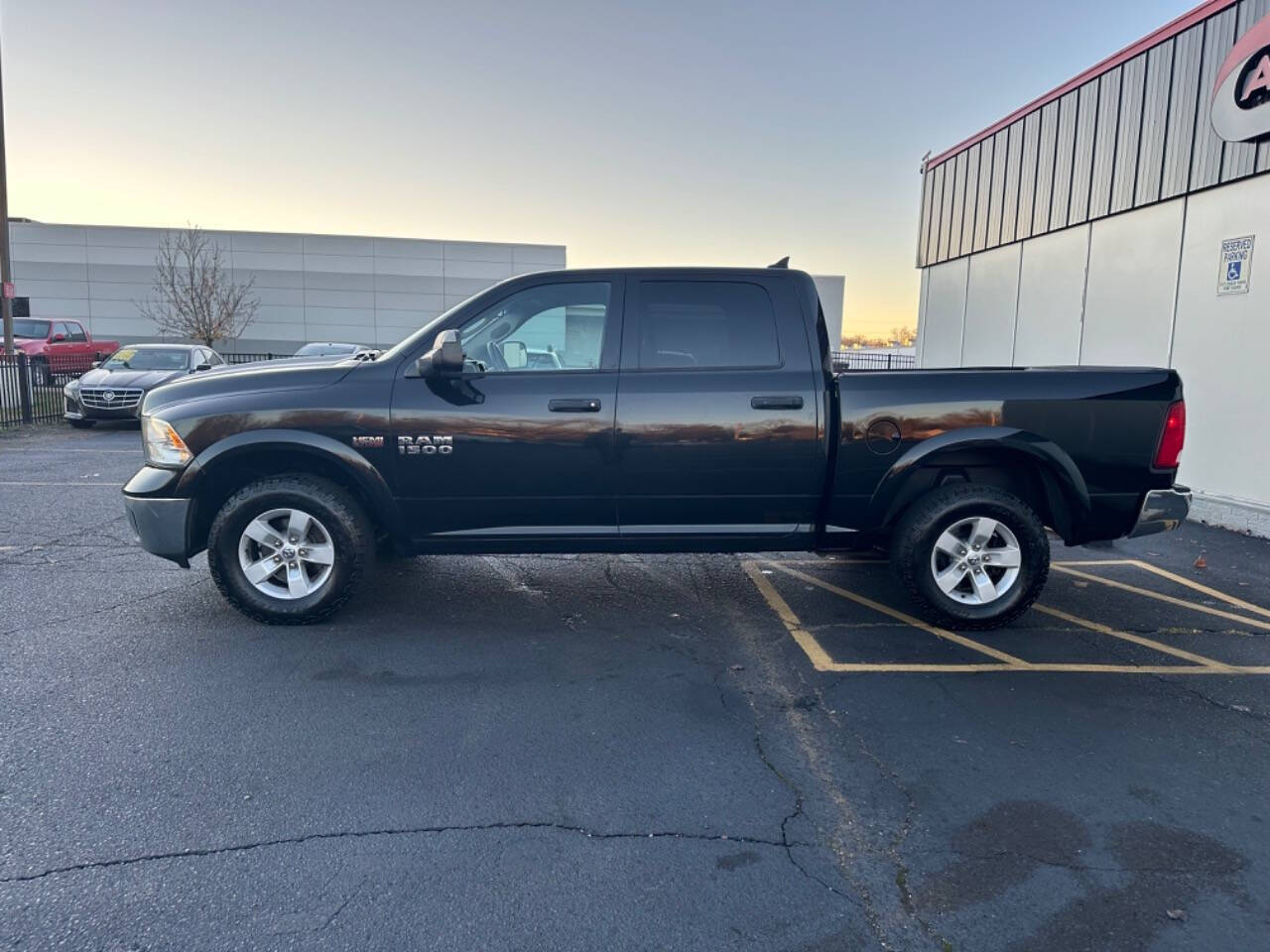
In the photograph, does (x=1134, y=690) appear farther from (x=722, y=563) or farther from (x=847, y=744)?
(x=722, y=563)

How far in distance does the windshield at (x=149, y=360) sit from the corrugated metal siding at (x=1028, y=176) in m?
15.0

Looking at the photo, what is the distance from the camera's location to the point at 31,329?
22.7 meters

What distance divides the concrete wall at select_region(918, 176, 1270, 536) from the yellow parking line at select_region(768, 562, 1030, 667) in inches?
195

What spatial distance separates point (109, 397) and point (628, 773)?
Result: 48.5ft

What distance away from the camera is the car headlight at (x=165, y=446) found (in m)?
4.80

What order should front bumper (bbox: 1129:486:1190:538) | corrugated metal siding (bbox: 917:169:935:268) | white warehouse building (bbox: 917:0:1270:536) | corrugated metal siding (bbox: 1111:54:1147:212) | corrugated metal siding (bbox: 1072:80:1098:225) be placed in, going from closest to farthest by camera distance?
front bumper (bbox: 1129:486:1190:538), white warehouse building (bbox: 917:0:1270:536), corrugated metal siding (bbox: 1111:54:1147:212), corrugated metal siding (bbox: 1072:80:1098:225), corrugated metal siding (bbox: 917:169:935:268)

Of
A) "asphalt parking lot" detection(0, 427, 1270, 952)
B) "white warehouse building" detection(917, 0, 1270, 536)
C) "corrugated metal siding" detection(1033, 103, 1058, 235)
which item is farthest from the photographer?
"corrugated metal siding" detection(1033, 103, 1058, 235)

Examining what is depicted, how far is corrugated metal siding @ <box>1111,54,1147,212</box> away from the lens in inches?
388

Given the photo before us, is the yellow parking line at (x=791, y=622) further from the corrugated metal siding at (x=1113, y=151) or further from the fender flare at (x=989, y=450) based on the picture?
the corrugated metal siding at (x=1113, y=151)

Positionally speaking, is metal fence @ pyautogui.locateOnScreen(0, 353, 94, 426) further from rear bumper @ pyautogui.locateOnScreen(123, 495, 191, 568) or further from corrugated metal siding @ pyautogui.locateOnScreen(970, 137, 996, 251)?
corrugated metal siding @ pyautogui.locateOnScreen(970, 137, 996, 251)

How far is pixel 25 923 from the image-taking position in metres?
2.41

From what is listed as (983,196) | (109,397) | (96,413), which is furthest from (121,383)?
(983,196)

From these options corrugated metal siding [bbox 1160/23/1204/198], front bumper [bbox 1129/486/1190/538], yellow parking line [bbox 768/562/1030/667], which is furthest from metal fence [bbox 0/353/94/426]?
corrugated metal siding [bbox 1160/23/1204/198]

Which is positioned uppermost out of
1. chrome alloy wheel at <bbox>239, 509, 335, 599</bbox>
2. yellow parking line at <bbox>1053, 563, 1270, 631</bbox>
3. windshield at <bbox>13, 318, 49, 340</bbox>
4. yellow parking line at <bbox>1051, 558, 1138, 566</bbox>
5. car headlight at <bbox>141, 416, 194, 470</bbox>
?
windshield at <bbox>13, 318, 49, 340</bbox>
